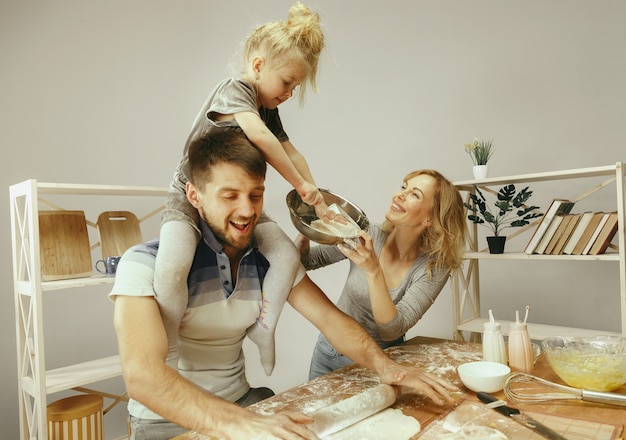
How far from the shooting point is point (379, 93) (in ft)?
9.48

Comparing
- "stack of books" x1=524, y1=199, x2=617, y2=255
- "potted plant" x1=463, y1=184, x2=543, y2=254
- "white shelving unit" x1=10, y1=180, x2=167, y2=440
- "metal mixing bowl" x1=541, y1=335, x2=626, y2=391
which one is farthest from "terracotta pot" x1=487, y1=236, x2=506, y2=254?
"white shelving unit" x1=10, y1=180, x2=167, y2=440

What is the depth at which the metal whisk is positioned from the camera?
110 centimetres

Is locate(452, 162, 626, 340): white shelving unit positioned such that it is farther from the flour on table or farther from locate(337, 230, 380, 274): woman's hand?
the flour on table

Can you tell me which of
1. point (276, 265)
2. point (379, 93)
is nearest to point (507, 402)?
point (276, 265)

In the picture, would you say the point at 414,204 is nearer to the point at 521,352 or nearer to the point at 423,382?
the point at 521,352

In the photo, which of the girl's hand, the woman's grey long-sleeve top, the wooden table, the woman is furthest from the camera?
the woman

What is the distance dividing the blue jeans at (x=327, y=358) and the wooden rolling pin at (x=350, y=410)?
2.57 ft

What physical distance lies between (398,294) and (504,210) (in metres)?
0.69

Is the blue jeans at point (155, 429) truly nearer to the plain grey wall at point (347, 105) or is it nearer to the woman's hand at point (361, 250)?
the woman's hand at point (361, 250)

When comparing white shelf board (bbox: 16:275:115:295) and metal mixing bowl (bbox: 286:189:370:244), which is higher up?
metal mixing bowl (bbox: 286:189:370:244)

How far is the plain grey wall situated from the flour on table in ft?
5.35

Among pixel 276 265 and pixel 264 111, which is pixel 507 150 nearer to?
pixel 264 111

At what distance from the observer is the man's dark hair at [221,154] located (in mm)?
1347

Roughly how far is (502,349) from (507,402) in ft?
0.99
